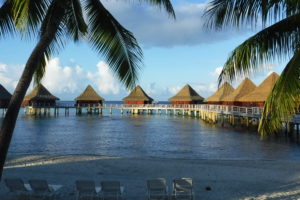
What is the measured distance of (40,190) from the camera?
6.70 meters

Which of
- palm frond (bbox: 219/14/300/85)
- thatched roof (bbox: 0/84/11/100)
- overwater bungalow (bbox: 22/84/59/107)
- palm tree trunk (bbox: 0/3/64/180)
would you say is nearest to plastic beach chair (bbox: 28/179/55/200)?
palm tree trunk (bbox: 0/3/64/180)

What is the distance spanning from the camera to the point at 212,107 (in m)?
40.0

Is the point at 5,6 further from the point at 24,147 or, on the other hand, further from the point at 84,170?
the point at 24,147

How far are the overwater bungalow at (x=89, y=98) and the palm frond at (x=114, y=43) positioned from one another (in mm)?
56120

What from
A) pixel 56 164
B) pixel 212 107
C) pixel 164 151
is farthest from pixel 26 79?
pixel 212 107

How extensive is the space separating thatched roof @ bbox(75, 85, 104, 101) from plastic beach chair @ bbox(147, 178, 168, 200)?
2143 inches

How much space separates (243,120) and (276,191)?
25.6 metres

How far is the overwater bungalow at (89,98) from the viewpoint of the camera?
6019cm

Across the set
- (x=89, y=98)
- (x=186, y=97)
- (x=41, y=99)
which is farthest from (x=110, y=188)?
(x=89, y=98)

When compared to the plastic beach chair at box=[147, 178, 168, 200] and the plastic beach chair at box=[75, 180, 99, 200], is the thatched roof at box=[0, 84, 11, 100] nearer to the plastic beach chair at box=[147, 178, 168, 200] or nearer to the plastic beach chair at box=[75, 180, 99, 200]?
the plastic beach chair at box=[75, 180, 99, 200]

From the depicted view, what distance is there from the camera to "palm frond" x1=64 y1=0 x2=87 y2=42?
440cm

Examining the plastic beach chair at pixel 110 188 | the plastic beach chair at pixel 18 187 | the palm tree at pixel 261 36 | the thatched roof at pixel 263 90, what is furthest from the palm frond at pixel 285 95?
the thatched roof at pixel 263 90

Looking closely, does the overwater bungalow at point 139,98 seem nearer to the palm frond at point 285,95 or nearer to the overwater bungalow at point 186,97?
the overwater bungalow at point 186,97

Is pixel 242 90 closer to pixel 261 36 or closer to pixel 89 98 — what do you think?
pixel 89 98
